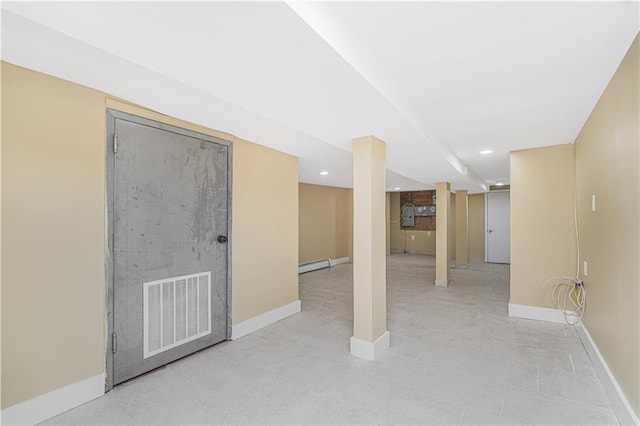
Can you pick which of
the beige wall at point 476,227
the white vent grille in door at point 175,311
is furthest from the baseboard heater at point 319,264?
the white vent grille in door at point 175,311

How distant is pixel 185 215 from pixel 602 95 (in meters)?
3.33

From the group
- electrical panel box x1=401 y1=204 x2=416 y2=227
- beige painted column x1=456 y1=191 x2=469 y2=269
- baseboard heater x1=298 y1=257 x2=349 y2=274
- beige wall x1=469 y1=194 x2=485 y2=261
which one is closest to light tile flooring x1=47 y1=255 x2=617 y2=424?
baseboard heater x1=298 y1=257 x2=349 y2=274

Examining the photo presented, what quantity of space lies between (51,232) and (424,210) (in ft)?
32.9

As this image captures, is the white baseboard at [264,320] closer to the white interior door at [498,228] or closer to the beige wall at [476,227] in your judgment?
the white interior door at [498,228]

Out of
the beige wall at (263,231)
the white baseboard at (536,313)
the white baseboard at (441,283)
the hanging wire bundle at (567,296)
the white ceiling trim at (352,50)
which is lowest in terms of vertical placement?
the white baseboard at (441,283)

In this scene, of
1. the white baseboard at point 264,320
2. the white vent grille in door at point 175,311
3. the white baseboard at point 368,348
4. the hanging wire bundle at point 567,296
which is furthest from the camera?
the hanging wire bundle at point 567,296

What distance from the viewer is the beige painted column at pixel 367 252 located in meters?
2.69

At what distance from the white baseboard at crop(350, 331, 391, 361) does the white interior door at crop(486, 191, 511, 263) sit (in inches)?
269

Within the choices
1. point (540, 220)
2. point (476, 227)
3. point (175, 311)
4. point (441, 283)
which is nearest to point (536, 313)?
point (540, 220)

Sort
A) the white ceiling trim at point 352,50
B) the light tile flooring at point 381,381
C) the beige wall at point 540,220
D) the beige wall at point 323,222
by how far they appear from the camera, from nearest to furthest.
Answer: the white ceiling trim at point 352,50 < the light tile flooring at point 381,381 < the beige wall at point 540,220 < the beige wall at point 323,222

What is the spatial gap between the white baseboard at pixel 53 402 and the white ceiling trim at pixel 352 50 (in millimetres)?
2541

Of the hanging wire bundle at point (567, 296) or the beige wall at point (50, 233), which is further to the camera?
the hanging wire bundle at point (567, 296)

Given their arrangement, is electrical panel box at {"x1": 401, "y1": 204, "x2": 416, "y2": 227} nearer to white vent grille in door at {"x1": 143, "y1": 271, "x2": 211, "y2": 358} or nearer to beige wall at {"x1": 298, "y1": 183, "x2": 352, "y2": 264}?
beige wall at {"x1": 298, "y1": 183, "x2": 352, "y2": 264}

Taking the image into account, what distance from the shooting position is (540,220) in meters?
3.71
